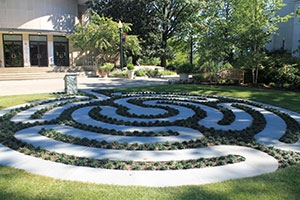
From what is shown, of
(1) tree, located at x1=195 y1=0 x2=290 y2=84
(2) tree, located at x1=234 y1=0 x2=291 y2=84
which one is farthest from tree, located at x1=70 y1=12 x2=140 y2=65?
(2) tree, located at x1=234 y1=0 x2=291 y2=84

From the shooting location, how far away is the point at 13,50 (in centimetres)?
2502

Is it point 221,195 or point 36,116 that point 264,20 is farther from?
point 221,195

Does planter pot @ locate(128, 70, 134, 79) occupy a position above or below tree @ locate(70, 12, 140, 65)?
below

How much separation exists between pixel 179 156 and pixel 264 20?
14728 millimetres

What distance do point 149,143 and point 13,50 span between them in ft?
81.1

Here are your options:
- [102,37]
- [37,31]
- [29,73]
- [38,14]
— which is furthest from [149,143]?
[38,14]

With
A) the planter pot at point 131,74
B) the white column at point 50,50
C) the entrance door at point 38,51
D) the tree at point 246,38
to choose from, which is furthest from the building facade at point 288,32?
the entrance door at point 38,51

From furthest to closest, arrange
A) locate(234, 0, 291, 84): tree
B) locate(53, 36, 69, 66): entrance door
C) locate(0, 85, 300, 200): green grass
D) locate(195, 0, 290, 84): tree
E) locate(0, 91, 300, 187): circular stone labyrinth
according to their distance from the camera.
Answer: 1. locate(53, 36, 69, 66): entrance door
2. locate(195, 0, 290, 84): tree
3. locate(234, 0, 291, 84): tree
4. locate(0, 91, 300, 187): circular stone labyrinth
5. locate(0, 85, 300, 200): green grass

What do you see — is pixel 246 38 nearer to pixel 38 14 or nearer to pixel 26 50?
pixel 38 14

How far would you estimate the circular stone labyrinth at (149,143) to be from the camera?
11.7 feet

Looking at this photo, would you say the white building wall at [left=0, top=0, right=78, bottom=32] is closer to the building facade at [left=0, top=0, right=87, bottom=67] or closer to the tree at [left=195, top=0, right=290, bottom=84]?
the building facade at [left=0, top=0, right=87, bottom=67]

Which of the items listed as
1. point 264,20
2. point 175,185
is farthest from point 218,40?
point 175,185

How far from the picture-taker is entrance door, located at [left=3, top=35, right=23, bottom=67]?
24819 mm

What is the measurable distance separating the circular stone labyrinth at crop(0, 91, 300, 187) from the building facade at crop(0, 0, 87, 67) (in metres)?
Answer: 19.2
